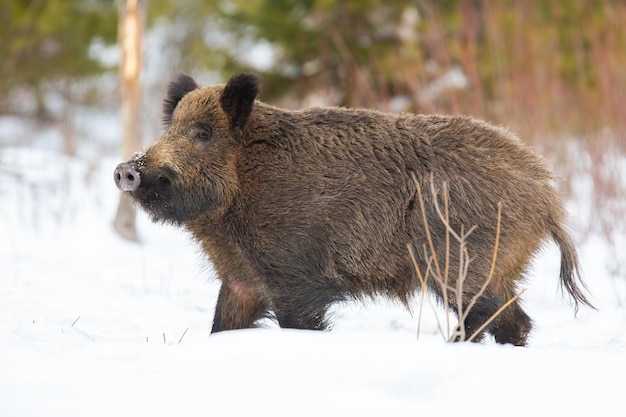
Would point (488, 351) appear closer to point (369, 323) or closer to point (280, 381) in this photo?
point (280, 381)

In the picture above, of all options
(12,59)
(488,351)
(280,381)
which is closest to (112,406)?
(280,381)

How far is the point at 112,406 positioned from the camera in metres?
2.31

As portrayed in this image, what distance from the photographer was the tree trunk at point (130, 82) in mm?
7590

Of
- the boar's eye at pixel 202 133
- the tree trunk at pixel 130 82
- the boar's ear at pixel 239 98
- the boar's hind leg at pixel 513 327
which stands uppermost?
the tree trunk at pixel 130 82

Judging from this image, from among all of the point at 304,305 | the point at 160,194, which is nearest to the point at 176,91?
the point at 160,194

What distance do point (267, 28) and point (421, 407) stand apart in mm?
10384

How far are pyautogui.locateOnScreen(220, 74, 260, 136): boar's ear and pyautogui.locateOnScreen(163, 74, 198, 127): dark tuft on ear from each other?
41cm

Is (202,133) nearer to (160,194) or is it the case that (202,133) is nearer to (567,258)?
(160,194)

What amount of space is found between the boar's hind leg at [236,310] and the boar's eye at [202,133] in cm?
79

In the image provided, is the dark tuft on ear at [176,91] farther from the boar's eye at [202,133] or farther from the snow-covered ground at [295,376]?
the snow-covered ground at [295,376]

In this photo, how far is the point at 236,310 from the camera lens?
171 inches

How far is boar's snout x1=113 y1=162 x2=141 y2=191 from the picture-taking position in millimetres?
3918

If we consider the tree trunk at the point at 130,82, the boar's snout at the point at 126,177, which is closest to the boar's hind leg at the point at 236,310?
the boar's snout at the point at 126,177

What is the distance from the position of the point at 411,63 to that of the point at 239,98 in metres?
6.06
